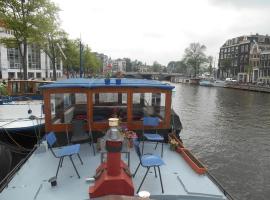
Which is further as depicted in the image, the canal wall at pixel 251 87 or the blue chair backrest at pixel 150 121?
the canal wall at pixel 251 87

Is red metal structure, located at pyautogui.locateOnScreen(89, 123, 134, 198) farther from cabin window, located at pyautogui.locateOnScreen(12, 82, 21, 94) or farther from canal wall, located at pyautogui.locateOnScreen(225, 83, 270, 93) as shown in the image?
canal wall, located at pyautogui.locateOnScreen(225, 83, 270, 93)

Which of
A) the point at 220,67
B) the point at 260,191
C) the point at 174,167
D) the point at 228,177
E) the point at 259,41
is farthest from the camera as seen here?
the point at 220,67

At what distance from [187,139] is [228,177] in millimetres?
6126

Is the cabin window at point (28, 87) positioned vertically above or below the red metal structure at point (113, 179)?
above

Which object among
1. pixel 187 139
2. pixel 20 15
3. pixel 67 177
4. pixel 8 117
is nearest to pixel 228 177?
pixel 187 139

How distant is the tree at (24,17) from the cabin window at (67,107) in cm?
1832

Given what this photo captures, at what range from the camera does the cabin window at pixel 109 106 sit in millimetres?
7902

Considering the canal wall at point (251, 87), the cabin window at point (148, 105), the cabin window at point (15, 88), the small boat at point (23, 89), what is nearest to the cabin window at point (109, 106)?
the cabin window at point (148, 105)

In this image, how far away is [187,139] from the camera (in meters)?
18.3

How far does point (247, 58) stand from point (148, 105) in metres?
90.3

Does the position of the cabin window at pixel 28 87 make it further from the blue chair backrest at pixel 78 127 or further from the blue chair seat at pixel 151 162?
the blue chair seat at pixel 151 162

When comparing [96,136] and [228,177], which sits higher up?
[96,136]

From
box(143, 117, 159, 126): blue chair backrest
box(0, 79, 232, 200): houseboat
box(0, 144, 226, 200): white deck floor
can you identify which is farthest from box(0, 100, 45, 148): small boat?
box(143, 117, 159, 126): blue chair backrest

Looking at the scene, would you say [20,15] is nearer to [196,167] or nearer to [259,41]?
[196,167]
